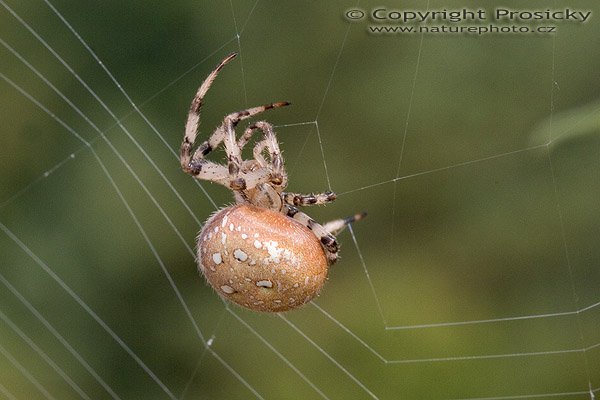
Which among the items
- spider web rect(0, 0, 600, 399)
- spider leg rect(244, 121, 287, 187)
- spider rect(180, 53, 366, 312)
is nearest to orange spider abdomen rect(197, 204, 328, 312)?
spider rect(180, 53, 366, 312)

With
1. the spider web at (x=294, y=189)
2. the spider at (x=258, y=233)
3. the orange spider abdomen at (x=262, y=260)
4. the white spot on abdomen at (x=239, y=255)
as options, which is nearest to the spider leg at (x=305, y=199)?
the spider at (x=258, y=233)

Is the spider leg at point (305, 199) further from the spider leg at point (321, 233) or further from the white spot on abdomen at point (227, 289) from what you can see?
the white spot on abdomen at point (227, 289)

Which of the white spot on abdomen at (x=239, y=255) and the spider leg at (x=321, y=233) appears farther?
the spider leg at (x=321, y=233)

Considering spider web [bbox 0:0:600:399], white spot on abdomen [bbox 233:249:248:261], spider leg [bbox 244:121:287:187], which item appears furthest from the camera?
spider web [bbox 0:0:600:399]

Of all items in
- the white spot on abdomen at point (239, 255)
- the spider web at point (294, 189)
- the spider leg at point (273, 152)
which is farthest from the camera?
the spider web at point (294, 189)

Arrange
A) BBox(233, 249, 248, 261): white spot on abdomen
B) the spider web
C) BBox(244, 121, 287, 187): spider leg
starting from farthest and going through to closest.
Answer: the spider web
BBox(244, 121, 287, 187): spider leg
BBox(233, 249, 248, 261): white spot on abdomen

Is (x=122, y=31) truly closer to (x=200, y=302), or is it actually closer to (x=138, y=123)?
(x=138, y=123)

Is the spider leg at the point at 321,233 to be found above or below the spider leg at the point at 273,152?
below

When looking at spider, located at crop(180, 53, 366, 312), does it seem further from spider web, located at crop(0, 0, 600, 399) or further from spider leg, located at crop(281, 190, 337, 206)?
spider web, located at crop(0, 0, 600, 399)

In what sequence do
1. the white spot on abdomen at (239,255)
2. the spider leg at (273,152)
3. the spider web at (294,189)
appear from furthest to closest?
the spider web at (294,189) < the spider leg at (273,152) < the white spot on abdomen at (239,255)
